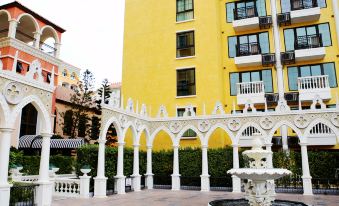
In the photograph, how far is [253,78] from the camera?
856 inches

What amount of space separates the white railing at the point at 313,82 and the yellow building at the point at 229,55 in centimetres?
6

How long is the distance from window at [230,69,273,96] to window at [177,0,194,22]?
5.76 meters

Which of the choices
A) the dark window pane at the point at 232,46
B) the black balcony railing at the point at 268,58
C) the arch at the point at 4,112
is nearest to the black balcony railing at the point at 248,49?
the dark window pane at the point at 232,46

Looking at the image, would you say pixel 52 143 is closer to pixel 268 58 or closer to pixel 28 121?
pixel 28 121

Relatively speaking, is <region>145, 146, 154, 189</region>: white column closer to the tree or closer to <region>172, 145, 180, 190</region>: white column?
<region>172, 145, 180, 190</region>: white column

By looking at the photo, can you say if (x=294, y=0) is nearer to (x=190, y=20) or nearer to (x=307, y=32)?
(x=307, y=32)

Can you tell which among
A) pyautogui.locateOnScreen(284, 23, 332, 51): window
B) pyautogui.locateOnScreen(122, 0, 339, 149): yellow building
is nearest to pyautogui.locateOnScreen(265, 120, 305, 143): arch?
pyautogui.locateOnScreen(122, 0, 339, 149): yellow building

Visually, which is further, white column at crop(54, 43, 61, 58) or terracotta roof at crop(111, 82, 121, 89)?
terracotta roof at crop(111, 82, 121, 89)

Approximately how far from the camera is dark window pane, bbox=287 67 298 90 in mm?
20703

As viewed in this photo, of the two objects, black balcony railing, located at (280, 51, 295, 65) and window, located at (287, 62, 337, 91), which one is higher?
black balcony railing, located at (280, 51, 295, 65)

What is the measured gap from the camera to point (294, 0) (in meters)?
21.8

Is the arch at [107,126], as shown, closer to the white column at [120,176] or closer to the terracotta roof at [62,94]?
the white column at [120,176]

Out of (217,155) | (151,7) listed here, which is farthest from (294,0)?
(217,155)

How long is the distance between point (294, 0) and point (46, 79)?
20.0 metres
